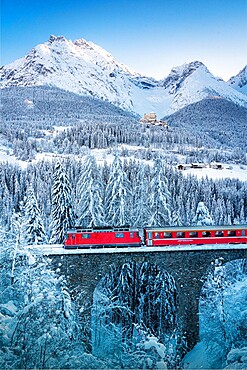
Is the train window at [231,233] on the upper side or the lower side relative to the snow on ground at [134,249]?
upper

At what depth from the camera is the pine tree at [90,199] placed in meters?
40.0

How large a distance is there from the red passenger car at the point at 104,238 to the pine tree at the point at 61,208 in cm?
1040

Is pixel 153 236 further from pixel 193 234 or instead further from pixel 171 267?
pixel 193 234

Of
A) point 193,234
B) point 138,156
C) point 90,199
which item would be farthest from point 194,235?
point 138,156

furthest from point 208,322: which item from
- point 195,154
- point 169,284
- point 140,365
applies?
A: point 195,154

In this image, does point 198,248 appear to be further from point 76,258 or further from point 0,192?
point 0,192

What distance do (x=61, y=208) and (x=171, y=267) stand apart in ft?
49.2

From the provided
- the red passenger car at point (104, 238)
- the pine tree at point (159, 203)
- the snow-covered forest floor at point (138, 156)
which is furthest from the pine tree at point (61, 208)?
the snow-covered forest floor at point (138, 156)

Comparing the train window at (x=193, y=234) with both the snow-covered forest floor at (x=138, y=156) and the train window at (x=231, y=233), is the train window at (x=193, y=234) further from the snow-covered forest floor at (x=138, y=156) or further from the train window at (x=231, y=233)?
the snow-covered forest floor at (x=138, y=156)

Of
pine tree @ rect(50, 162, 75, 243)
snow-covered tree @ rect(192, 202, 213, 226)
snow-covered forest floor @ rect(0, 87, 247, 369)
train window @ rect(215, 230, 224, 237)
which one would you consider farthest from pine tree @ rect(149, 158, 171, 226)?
train window @ rect(215, 230, 224, 237)

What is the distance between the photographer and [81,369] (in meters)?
17.9

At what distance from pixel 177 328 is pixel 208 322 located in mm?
4345

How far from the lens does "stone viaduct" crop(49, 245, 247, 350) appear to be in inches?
1152

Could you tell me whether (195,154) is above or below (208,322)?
above
